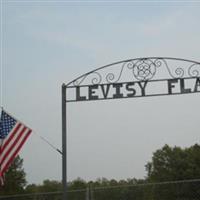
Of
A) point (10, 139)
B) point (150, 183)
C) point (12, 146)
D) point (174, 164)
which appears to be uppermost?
point (174, 164)

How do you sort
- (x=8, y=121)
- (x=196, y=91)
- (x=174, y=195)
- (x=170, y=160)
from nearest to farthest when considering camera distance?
(x=196, y=91), (x=8, y=121), (x=174, y=195), (x=170, y=160)

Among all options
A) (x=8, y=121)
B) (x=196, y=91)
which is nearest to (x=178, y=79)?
(x=196, y=91)

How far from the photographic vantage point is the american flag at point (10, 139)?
26.6 feet

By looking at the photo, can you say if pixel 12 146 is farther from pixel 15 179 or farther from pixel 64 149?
pixel 15 179

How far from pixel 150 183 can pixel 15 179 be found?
1980 cm

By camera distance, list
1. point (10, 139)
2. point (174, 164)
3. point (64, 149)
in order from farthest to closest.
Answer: point (174, 164) → point (10, 139) → point (64, 149)

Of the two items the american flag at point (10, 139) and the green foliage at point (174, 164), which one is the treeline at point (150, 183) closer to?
the green foliage at point (174, 164)

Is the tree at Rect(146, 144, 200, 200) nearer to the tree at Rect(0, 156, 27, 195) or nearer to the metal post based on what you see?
the tree at Rect(0, 156, 27, 195)

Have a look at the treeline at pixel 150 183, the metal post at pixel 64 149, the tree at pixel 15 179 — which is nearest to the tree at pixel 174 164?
the treeline at pixel 150 183

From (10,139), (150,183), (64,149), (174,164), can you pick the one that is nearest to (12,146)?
(10,139)

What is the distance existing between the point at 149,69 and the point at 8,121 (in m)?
2.59

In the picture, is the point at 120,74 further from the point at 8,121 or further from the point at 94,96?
the point at 8,121

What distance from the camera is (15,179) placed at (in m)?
29.5

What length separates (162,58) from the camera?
8062mm
